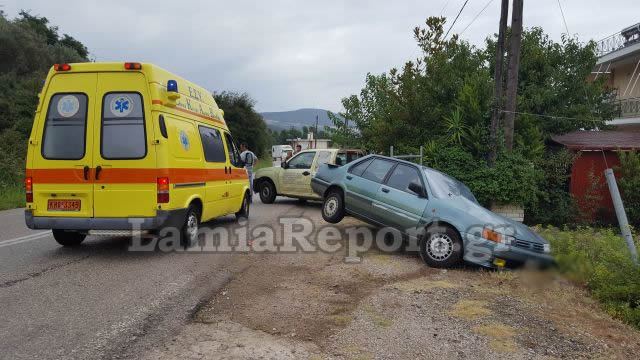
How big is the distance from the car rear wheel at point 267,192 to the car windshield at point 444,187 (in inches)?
290

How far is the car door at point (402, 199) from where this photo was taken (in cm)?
758

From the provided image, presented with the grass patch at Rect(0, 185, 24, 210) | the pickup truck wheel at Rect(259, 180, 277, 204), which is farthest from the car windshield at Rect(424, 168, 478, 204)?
the grass patch at Rect(0, 185, 24, 210)

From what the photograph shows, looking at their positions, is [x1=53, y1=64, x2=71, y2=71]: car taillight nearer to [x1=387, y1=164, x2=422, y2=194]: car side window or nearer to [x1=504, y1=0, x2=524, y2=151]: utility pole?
[x1=387, y1=164, x2=422, y2=194]: car side window

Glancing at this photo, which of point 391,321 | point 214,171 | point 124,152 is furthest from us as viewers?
point 214,171

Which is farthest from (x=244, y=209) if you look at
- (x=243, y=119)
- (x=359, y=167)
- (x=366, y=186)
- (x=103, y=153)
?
(x=243, y=119)

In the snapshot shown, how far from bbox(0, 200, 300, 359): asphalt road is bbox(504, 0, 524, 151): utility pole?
31.3ft

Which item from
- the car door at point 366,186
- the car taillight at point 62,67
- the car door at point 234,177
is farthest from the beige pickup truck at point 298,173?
the car taillight at point 62,67

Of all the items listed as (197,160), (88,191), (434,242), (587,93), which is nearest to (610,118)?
(587,93)

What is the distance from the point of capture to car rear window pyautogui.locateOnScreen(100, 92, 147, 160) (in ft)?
22.4

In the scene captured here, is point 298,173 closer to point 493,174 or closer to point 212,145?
point 493,174

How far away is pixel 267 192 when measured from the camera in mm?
15094

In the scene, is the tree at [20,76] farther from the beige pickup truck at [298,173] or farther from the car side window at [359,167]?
the car side window at [359,167]

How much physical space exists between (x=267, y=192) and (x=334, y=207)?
6.24 meters

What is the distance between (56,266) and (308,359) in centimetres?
432
